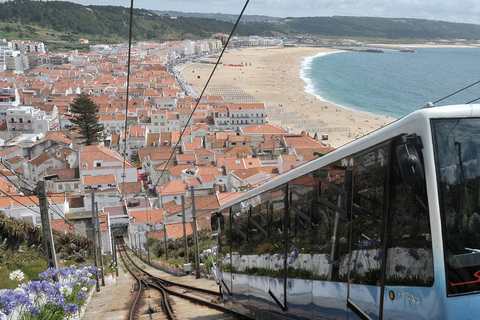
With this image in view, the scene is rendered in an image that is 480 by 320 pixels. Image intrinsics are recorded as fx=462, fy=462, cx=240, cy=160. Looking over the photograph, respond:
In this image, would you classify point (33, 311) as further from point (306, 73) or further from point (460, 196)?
point (306, 73)

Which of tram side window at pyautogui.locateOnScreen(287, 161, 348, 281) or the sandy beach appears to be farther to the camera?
the sandy beach

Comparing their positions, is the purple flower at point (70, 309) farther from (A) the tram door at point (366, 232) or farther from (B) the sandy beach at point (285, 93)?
(B) the sandy beach at point (285, 93)

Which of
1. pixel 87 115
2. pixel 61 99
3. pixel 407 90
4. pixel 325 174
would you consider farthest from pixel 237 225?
pixel 407 90

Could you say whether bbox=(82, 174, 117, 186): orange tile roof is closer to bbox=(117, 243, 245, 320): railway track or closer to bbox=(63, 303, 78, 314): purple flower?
bbox=(117, 243, 245, 320): railway track

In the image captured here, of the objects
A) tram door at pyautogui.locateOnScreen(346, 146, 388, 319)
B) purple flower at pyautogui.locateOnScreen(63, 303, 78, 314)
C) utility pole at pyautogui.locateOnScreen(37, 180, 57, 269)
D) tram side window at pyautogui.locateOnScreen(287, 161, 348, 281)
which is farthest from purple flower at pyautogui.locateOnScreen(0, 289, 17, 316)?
tram door at pyautogui.locateOnScreen(346, 146, 388, 319)

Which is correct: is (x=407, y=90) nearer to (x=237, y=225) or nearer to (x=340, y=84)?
(x=340, y=84)

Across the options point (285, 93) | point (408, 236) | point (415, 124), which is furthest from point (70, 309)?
point (285, 93)

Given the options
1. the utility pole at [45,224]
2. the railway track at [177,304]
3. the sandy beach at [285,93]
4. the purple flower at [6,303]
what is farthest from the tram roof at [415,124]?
the sandy beach at [285,93]
